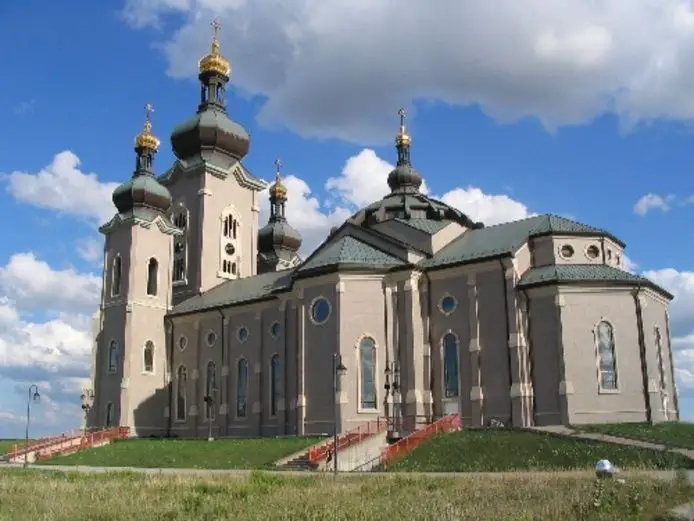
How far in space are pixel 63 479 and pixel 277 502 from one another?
1058cm

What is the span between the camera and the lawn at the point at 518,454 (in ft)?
76.9

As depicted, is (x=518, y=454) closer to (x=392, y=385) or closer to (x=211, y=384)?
(x=392, y=385)

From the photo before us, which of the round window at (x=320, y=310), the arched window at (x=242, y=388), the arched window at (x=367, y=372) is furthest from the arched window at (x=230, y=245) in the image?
the arched window at (x=367, y=372)

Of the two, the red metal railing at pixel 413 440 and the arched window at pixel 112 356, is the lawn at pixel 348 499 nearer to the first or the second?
the red metal railing at pixel 413 440

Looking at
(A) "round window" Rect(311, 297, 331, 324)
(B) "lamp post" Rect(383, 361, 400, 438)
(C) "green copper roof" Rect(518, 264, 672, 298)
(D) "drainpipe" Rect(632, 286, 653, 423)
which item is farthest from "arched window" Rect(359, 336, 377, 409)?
(D) "drainpipe" Rect(632, 286, 653, 423)

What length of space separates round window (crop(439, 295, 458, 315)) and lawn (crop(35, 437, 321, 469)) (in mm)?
8910

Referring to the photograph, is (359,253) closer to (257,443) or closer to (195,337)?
(257,443)

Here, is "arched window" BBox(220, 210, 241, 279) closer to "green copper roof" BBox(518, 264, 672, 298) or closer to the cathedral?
the cathedral

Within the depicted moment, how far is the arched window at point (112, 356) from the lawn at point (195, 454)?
8.82 metres

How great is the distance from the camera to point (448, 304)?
36.5 meters

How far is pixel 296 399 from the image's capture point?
3916 centimetres

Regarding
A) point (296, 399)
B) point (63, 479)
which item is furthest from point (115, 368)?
point (63, 479)

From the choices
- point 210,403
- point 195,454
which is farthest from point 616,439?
point 210,403

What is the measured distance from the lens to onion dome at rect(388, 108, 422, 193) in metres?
49.5
